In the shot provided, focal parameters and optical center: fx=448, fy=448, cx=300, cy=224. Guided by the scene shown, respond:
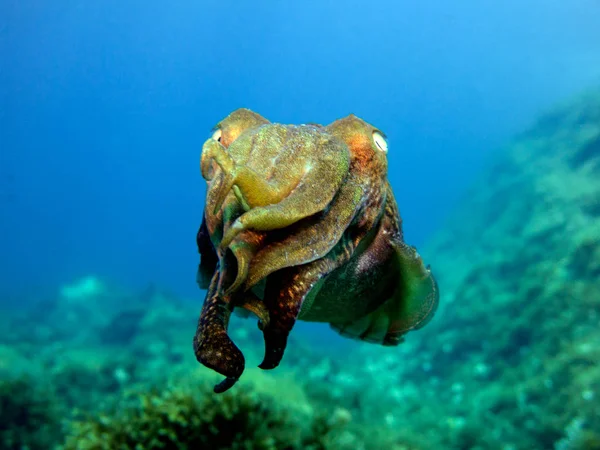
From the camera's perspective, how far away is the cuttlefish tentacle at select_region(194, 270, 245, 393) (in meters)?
1.57

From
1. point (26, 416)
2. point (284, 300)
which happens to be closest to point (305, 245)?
point (284, 300)

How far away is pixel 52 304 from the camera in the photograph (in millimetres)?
35875

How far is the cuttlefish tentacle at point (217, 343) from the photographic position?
1571 mm

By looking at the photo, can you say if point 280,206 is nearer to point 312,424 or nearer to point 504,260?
point 312,424

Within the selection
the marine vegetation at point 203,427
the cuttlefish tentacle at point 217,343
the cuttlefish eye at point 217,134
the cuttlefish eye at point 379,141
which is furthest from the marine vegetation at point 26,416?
the cuttlefish eye at point 379,141

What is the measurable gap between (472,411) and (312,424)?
29.2 feet

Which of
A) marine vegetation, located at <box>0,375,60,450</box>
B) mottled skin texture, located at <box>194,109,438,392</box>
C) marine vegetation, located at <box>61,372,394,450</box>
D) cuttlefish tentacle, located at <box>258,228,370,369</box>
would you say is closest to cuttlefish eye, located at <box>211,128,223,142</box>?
mottled skin texture, located at <box>194,109,438,392</box>

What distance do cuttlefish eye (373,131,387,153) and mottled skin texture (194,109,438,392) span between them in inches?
0.7

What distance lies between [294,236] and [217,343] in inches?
19.3

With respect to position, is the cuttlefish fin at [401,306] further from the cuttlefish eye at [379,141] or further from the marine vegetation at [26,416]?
the marine vegetation at [26,416]

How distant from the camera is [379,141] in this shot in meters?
2.58

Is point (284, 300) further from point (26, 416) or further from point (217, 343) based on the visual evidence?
point (26, 416)

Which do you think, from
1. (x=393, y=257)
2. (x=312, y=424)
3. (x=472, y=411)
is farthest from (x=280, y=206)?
(x=472, y=411)

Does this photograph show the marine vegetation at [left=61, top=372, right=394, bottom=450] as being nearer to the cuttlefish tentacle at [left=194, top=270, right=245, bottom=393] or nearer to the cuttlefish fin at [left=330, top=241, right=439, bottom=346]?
the cuttlefish fin at [left=330, top=241, right=439, bottom=346]
